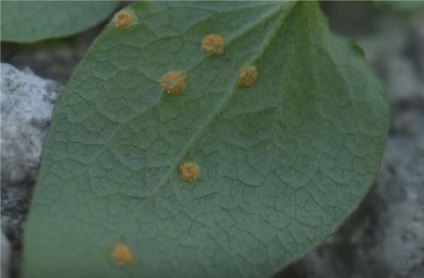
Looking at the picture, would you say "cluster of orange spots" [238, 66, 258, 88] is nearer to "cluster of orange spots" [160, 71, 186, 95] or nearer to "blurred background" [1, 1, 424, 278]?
"cluster of orange spots" [160, 71, 186, 95]

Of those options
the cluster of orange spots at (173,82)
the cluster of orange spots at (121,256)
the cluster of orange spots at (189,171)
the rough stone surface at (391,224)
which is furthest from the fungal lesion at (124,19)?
the rough stone surface at (391,224)

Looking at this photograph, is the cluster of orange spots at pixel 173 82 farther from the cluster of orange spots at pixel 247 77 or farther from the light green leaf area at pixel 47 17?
the light green leaf area at pixel 47 17

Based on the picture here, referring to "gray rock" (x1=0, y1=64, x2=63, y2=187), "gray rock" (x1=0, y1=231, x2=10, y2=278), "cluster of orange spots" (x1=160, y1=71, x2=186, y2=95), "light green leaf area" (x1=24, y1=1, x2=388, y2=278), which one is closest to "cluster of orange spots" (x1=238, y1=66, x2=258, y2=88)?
"light green leaf area" (x1=24, y1=1, x2=388, y2=278)

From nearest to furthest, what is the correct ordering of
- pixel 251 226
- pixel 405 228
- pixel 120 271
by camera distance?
pixel 120 271 → pixel 251 226 → pixel 405 228

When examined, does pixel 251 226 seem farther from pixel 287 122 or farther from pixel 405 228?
pixel 405 228

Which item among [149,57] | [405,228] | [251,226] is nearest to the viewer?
[251,226]

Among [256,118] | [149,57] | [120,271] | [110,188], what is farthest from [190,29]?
[120,271]

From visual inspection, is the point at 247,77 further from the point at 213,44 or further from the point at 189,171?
the point at 189,171
